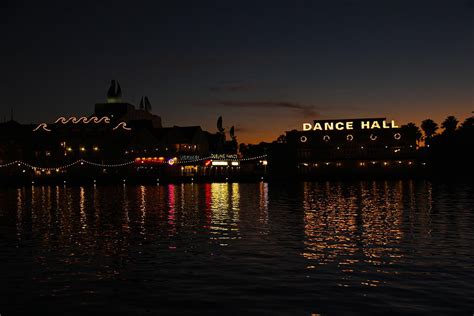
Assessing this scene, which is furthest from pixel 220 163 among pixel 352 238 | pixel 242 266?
pixel 242 266

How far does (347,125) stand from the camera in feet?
495

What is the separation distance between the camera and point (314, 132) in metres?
152

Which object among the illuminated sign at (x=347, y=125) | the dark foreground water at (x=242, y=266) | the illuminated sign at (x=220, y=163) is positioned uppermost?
the illuminated sign at (x=347, y=125)

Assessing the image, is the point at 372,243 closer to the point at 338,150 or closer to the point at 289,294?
the point at 289,294

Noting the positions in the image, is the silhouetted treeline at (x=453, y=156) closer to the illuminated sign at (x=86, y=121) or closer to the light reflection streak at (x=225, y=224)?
the illuminated sign at (x=86, y=121)

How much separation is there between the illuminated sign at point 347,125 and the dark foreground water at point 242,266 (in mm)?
110736

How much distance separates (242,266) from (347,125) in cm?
13306

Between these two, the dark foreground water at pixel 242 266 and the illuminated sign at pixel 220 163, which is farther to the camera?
the illuminated sign at pixel 220 163

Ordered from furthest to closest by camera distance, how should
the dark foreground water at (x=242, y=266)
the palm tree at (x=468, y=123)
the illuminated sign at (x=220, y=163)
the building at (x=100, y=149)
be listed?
the palm tree at (x=468, y=123) < the illuminated sign at (x=220, y=163) < the building at (x=100, y=149) < the dark foreground water at (x=242, y=266)

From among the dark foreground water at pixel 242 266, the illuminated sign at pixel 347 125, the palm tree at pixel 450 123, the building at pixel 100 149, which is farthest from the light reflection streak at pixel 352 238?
the palm tree at pixel 450 123

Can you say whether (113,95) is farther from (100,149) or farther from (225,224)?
(225,224)

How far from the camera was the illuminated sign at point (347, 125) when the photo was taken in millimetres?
149000

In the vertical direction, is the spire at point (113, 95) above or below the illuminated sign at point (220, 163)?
above

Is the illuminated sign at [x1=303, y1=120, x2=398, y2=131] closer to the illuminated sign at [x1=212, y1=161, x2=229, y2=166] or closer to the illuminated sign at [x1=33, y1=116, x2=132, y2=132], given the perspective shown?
the illuminated sign at [x1=212, y1=161, x2=229, y2=166]
